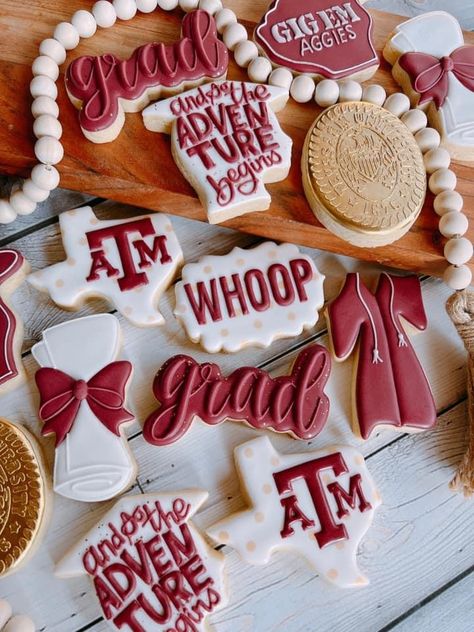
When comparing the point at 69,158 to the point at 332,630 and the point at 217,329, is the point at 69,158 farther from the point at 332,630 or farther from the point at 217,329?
the point at 332,630

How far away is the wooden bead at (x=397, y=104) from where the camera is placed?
96 centimetres

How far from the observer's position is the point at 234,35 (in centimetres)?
95

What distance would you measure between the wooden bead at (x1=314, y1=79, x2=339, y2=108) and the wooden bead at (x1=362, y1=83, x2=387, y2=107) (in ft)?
0.15

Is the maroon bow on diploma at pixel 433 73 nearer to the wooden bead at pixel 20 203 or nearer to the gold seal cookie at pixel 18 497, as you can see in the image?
the wooden bead at pixel 20 203

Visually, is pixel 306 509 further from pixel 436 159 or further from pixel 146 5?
pixel 146 5

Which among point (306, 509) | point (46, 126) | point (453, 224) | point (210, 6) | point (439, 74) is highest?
point (210, 6)

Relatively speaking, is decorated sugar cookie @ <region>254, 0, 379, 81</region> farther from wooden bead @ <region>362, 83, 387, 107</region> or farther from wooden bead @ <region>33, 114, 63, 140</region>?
wooden bead @ <region>33, 114, 63, 140</region>

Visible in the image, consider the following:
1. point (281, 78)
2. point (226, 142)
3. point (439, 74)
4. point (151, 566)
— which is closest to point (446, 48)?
point (439, 74)

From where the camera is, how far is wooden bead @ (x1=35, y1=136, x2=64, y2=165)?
2.77 feet

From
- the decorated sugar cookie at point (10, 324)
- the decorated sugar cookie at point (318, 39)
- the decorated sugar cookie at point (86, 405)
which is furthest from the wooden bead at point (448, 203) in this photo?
the decorated sugar cookie at point (10, 324)

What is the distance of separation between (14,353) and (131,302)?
167mm

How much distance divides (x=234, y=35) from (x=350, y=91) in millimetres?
189

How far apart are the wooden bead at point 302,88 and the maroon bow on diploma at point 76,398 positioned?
0.47 m

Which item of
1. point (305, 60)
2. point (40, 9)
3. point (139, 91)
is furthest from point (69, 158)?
point (305, 60)
